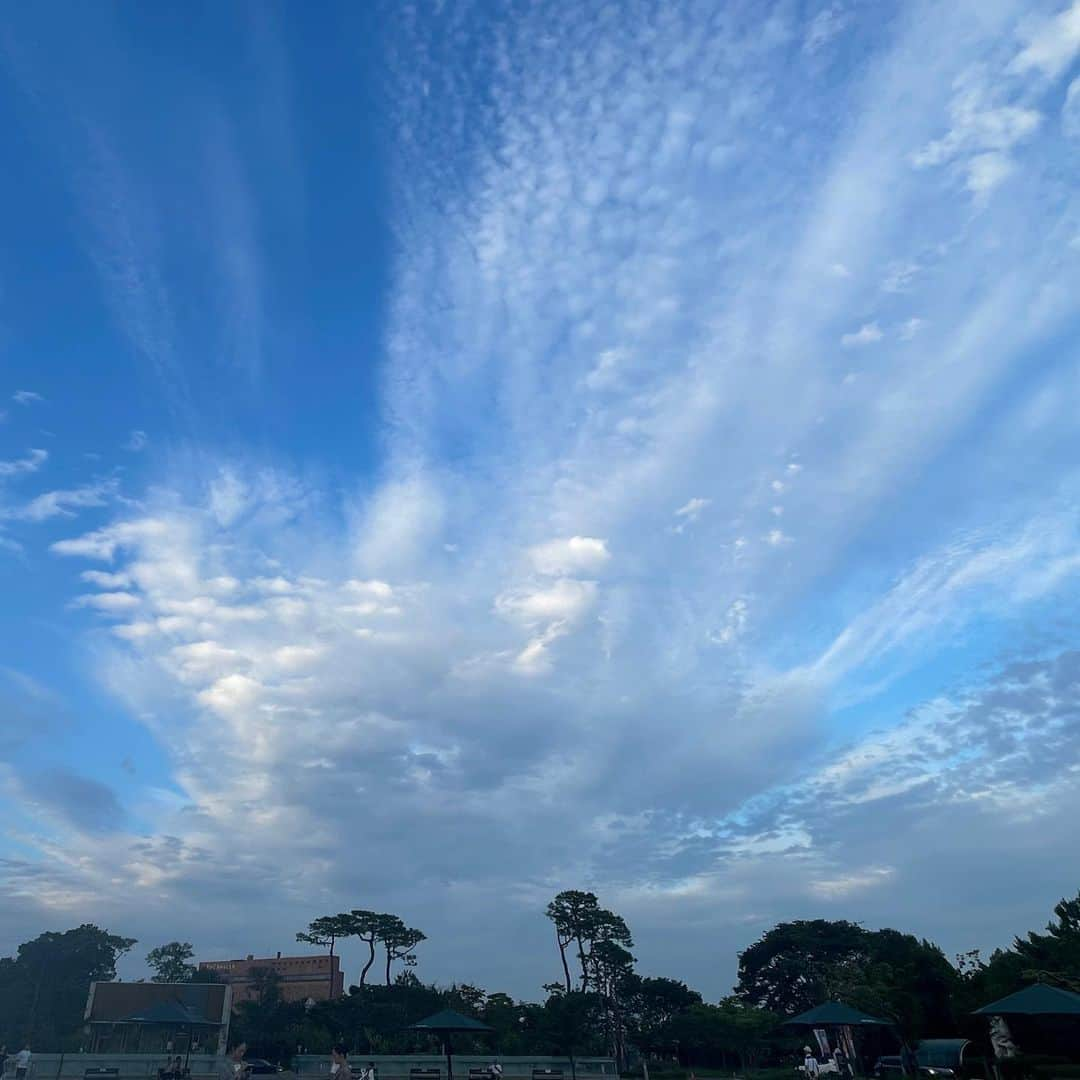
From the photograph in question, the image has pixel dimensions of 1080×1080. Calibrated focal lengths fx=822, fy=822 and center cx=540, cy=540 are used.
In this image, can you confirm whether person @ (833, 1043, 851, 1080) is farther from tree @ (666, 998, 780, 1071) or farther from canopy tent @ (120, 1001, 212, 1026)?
canopy tent @ (120, 1001, 212, 1026)

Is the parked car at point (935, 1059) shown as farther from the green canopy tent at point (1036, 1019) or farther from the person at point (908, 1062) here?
the green canopy tent at point (1036, 1019)

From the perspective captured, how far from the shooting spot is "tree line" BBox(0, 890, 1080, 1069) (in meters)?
32.8

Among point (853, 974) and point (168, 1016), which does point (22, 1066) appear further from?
point (853, 974)

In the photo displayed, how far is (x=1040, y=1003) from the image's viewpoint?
18391 mm

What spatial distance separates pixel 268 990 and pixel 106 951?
1988 centimetres

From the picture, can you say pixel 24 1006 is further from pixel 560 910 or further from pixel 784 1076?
pixel 784 1076

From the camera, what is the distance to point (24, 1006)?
59.7 m

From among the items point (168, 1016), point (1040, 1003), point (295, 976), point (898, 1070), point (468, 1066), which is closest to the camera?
point (1040, 1003)

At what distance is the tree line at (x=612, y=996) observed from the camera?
32844mm

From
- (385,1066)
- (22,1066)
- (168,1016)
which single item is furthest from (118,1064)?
(22,1066)

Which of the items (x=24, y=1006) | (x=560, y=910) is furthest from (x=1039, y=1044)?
(x=24, y=1006)

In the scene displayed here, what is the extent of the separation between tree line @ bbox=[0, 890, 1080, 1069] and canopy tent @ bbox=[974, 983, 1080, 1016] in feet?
27.2

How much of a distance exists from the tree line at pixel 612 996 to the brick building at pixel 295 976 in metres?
11.6

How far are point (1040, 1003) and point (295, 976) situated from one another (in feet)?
236
